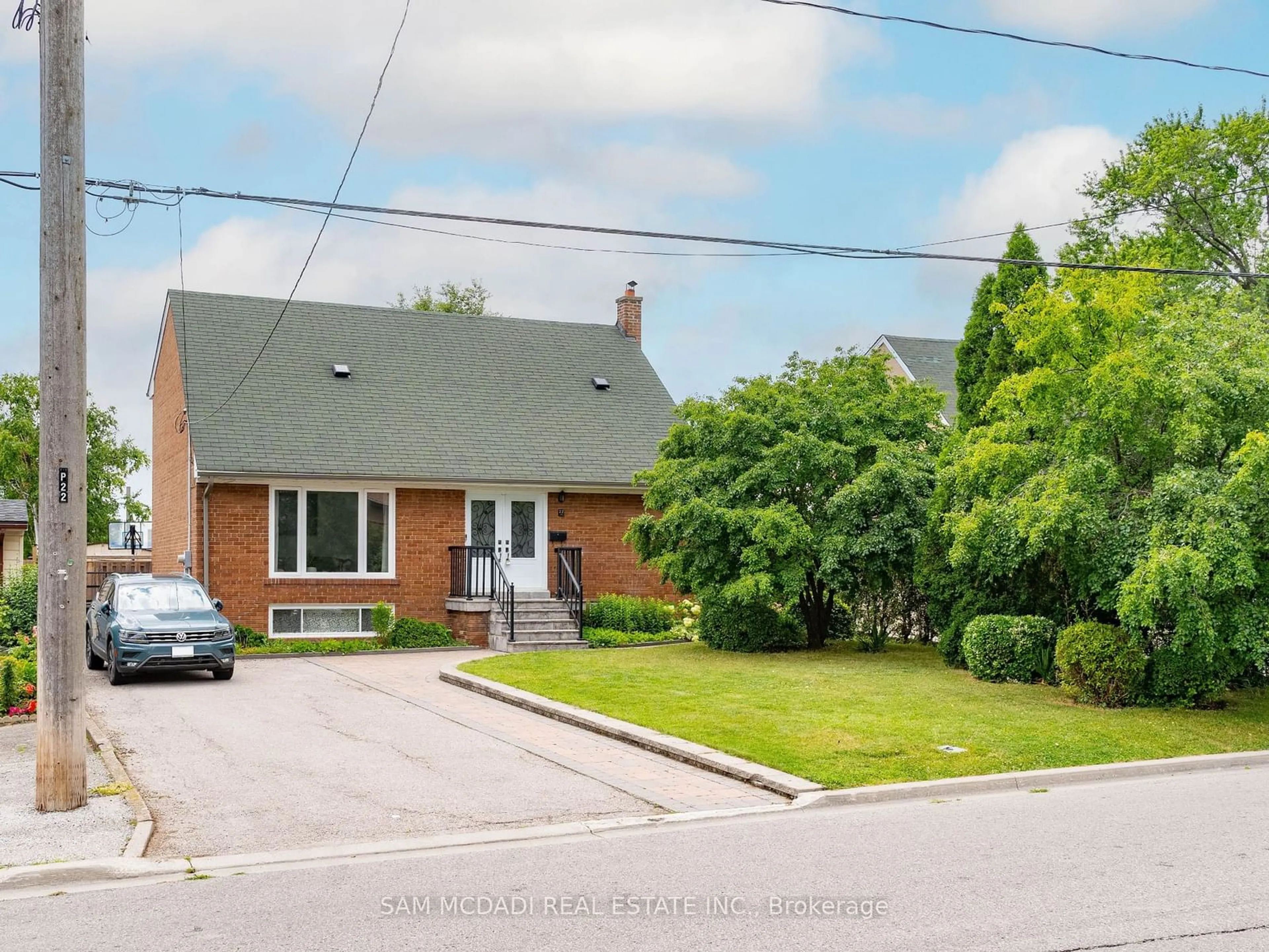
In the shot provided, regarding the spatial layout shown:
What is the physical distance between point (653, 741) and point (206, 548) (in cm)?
1327

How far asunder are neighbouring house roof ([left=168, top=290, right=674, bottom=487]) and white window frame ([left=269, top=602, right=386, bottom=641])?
2.57 m

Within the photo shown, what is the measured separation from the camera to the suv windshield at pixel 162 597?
18.0 metres

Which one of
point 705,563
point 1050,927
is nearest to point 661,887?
point 1050,927

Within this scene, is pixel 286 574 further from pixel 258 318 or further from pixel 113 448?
pixel 113 448

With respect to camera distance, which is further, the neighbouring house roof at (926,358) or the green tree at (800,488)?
the neighbouring house roof at (926,358)

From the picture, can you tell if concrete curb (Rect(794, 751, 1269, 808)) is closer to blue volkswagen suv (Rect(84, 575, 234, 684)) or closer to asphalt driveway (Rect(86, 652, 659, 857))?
asphalt driveway (Rect(86, 652, 659, 857))

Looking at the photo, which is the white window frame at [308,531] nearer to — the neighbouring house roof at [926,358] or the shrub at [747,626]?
the shrub at [747,626]

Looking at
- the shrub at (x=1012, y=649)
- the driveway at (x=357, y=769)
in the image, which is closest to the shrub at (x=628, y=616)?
the driveway at (x=357, y=769)

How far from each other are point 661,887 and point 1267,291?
24798 mm

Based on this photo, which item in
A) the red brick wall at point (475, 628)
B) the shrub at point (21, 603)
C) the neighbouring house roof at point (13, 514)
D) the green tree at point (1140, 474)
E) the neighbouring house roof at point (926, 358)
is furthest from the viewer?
the neighbouring house roof at point (926, 358)

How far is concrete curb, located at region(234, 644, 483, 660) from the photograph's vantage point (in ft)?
70.0

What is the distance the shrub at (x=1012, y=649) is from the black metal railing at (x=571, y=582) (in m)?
8.03

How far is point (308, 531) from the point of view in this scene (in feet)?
76.9

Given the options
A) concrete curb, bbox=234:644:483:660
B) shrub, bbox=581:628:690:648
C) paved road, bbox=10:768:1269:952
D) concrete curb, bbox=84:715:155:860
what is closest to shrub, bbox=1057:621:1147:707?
paved road, bbox=10:768:1269:952
